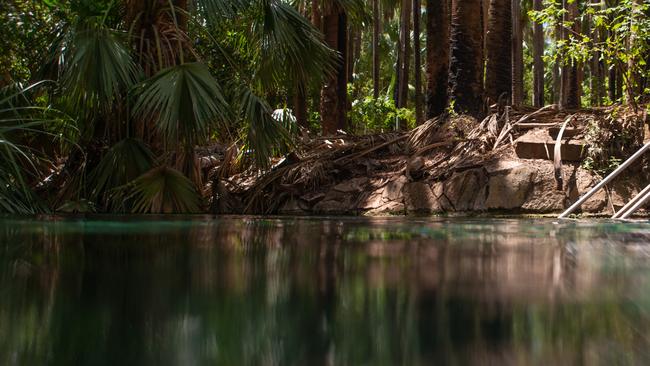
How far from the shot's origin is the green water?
28.9 inches

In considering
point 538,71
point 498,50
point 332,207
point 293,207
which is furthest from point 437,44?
point 538,71

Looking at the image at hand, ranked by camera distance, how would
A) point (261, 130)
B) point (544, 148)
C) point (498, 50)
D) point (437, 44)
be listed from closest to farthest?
point (261, 130) → point (544, 148) → point (498, 50) → point (437, 44)

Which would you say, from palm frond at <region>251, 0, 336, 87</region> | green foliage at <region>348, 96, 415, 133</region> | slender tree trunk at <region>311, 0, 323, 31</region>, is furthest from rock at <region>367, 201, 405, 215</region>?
green foliage at <region>348, 96, 415, 133</region>

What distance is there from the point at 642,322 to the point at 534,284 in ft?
1.12

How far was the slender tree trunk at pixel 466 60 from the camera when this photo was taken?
9.39 meters

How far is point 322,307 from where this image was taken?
100 cm

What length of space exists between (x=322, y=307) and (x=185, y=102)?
19.6ft

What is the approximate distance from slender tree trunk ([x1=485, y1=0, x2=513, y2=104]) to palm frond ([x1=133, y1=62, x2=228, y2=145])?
4.59 meters

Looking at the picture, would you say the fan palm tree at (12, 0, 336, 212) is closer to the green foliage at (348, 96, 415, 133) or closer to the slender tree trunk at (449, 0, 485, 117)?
the slender tree trunk at (449, 0, 485, 117)

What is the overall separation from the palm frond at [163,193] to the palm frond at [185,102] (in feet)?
1.30

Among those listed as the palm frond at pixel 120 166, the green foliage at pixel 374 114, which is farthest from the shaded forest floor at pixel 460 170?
the green foliage at pixel 374 114

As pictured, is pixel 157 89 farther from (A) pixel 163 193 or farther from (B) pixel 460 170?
(B) pixel 460 170

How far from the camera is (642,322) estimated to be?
0.93 metres

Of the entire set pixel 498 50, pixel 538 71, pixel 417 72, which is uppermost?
pixel 538 71
